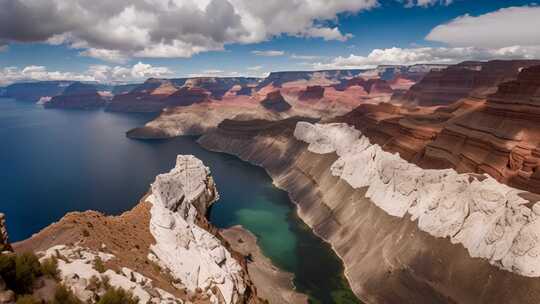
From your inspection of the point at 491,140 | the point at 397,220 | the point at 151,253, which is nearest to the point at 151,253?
the point at 151,253

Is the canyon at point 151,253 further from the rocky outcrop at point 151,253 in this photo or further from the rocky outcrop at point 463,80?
the rocky outcrop at point 463,80

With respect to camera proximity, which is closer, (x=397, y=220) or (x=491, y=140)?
(x=397, y=220)

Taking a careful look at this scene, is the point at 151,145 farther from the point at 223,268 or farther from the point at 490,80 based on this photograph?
the point at 490,80

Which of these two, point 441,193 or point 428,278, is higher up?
point 441,193

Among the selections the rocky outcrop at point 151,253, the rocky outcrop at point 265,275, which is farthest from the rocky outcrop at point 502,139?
the rocky outcrop at point 151,253

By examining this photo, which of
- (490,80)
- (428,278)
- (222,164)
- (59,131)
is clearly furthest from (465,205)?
(59,131)

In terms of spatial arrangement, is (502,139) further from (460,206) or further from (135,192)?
(135,192)
